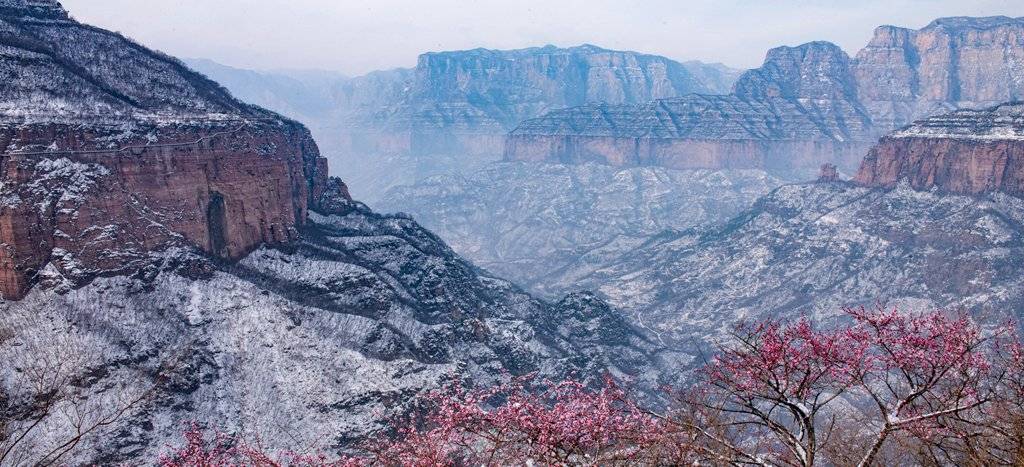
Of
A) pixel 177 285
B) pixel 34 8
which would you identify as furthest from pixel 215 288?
pixel 34 8

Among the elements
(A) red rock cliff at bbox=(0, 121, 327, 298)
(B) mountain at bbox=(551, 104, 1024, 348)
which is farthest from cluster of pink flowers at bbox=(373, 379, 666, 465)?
(B) mountain at bbox=(551, 104, 1024, 348)

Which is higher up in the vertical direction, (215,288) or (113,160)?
(113,160)

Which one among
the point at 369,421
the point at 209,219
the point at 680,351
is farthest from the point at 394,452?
the point at 680,351

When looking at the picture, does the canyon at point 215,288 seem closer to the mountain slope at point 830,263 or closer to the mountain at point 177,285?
the mountain at point 177,285

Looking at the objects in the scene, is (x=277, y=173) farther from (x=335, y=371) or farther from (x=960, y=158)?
(x=960, y=158)

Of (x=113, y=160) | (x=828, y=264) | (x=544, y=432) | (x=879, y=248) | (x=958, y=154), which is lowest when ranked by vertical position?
(x=828, y=264)

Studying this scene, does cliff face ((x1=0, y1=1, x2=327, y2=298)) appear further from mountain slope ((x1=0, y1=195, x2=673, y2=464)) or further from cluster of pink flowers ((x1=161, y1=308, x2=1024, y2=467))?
cluster of pink flowers ((x1=161, y1=308, x2=1024, y2=467))

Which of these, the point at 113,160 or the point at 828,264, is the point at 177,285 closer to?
the point at 113,160

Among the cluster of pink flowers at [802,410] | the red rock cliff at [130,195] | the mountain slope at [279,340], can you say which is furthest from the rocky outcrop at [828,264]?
the cluster of pink flowers at [802,410]
